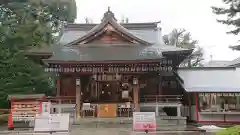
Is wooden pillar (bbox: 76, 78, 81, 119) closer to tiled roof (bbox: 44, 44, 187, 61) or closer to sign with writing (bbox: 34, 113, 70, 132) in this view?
tiled roof (bbox: 44, 44, 187, 61)

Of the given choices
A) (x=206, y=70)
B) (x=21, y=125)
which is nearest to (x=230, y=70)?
(x=206, y=70)

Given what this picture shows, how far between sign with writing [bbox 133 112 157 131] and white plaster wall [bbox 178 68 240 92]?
23.6 feet

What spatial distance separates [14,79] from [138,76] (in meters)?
13.4

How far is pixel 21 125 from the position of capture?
917 inches

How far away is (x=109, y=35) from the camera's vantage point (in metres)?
28.4

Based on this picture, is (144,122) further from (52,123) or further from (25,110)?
(25,110)

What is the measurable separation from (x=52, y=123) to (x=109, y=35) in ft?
39.1

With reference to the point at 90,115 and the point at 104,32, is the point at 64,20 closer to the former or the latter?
the point at 104,32

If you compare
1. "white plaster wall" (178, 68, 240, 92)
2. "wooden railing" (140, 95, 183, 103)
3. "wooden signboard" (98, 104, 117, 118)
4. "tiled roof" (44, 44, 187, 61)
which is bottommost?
"wooden signboard" (98, 104, 117, 118)

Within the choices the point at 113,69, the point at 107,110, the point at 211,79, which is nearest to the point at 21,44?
the point at 113,69

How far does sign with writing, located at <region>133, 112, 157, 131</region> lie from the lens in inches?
714

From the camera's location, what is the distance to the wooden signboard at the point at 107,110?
82.2 feet

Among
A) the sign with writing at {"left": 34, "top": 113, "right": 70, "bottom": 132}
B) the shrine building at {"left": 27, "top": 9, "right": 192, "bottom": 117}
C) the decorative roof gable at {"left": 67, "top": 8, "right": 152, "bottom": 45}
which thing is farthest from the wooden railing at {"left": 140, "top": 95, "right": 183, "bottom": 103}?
the sign with writing at {"left": 34, "top": 113, "right": 70, "bottom": 132}

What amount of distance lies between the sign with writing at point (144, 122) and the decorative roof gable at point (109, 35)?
10.5m
